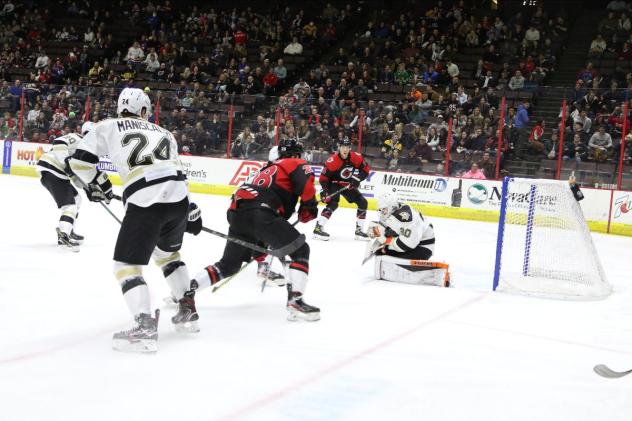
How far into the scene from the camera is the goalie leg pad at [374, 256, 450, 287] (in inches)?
235

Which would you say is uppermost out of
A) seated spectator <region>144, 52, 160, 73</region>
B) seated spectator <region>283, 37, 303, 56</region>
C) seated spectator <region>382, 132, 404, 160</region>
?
seated spectator <region>283, 37, 303, 56</region>

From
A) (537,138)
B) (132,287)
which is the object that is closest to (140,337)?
(132,287)

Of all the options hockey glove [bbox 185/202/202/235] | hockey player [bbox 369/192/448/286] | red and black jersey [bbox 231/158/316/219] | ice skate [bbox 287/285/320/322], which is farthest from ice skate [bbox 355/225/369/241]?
hockey glove [bbox 185/202/202/235]

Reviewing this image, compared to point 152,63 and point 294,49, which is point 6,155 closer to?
point 152,63

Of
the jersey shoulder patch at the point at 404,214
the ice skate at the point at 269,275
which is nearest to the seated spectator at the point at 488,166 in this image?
the jersey shoulder patch at the point at 404,214

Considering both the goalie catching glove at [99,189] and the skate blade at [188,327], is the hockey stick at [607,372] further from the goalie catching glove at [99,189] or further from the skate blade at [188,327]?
the goalie catching glove at [99,189]

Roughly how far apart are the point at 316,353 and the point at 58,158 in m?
4.07

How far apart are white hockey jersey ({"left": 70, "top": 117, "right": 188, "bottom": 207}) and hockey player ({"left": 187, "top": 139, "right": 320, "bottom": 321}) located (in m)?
0.75

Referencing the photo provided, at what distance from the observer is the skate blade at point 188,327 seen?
13.2 feet

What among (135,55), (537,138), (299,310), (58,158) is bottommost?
(299,310)

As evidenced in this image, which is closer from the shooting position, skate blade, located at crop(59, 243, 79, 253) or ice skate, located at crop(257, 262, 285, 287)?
ice skate, located at crop(257, 262, 285, 287)

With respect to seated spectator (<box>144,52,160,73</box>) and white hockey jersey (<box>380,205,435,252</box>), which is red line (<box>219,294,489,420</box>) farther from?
seated spectator (<box>144,52,160,73</box>)

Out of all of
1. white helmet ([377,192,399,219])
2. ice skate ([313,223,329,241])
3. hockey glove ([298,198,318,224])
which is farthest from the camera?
ice skate ([313,223,329,241])

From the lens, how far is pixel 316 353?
3814 mm
